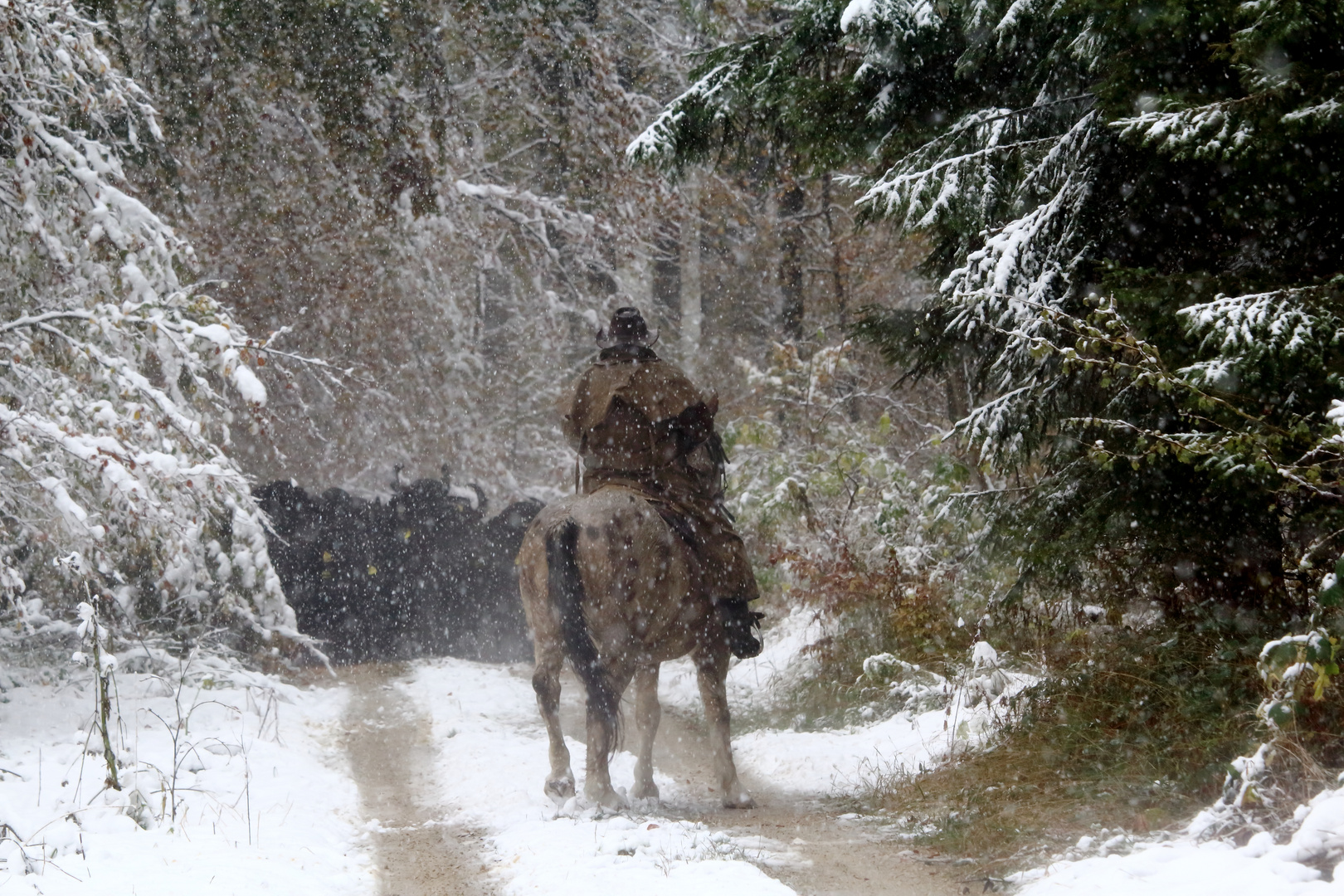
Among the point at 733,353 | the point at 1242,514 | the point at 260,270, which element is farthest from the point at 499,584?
the point at 733,353

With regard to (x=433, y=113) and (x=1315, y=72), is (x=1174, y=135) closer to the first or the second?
(x=1315, y=72)

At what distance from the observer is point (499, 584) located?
40.2ft

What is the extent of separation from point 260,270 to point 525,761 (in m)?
8.35

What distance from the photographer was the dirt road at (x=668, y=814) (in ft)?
15.6

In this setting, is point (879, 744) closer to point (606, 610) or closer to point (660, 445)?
point (606, 610)

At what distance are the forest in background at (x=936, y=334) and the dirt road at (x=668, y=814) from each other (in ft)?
1.57

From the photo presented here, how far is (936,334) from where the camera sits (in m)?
7.18

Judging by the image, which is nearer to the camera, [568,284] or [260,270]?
[260,270]

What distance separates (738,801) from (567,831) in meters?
1.31

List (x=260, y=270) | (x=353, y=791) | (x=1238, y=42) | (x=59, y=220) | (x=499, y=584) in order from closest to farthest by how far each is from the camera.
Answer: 1. (x=1238, y=42)
2. (x=353, y=791)
3. (x=59, y=220)
4. (x=499, y=584)
5. (x=260, y=270)

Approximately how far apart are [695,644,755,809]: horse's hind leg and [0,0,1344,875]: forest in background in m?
0.86

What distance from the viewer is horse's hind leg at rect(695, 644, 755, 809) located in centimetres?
648

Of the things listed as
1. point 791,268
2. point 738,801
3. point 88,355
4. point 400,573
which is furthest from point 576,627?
point 791,268

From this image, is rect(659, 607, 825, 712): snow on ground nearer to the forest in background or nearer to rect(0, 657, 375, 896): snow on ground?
the forest in background
